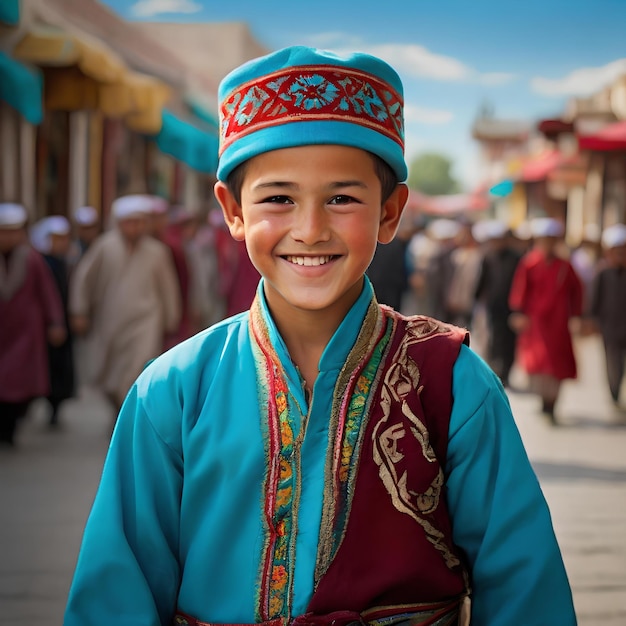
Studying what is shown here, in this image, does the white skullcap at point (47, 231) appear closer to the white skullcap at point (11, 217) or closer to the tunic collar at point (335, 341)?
the white skullcap at point (11, 217)

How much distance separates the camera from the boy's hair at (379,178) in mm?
1940

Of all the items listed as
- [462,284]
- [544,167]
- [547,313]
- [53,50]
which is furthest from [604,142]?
[544,167]

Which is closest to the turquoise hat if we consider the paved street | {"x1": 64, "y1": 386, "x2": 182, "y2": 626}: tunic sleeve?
{"x1": 64, "y1": 386, "x2": 182, "y2": 626}: tunic sleeve

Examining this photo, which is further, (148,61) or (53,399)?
(148,61)

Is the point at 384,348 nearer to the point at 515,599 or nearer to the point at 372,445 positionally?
the point at 372,445

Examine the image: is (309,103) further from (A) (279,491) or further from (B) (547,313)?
(B) (547,313)

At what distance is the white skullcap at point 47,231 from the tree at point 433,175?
348 ft

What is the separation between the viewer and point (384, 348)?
78.0 inches

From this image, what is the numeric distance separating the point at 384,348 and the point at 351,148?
15.6 inches

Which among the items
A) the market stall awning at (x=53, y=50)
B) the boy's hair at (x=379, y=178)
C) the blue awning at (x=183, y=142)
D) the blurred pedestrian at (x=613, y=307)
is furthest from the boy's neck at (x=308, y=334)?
the blue awning at (x=183, y=142)

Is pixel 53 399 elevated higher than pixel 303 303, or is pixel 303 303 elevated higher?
pixel 303 303

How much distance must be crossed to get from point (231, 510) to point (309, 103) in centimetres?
75

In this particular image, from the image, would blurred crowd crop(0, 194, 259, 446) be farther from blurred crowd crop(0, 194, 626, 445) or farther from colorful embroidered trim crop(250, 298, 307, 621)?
colorful embroidered trim crop(250, 298, 307, 621)

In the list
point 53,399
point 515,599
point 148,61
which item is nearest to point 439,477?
point 515,599
